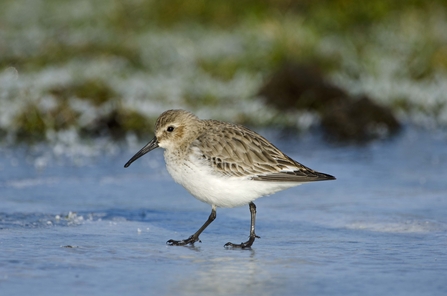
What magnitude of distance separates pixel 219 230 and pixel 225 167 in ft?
2.59

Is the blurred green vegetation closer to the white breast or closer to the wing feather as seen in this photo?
the wing feather

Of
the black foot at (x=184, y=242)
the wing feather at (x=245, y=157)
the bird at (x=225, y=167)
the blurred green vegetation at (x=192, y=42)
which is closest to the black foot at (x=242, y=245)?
the bird at (x=225, y=167)

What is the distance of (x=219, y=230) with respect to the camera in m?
6.66

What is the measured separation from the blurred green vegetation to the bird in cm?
506

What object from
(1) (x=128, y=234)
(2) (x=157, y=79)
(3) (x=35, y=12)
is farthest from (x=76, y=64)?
(1) (x=128, y=234)

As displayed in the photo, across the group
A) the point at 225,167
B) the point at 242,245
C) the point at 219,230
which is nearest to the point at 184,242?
the point at 242,245

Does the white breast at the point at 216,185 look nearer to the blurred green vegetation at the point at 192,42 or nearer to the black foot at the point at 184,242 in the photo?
the black foot at the point at 184,242

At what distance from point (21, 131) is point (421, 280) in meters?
7.58

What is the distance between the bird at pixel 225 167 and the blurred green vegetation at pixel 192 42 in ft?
16.6

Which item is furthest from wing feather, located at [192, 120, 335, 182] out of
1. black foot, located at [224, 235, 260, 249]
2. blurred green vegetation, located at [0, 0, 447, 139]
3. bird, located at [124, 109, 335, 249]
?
blurred green vegetation, located at [0, 0, 447, 139]

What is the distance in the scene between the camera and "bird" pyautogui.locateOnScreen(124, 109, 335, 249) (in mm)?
6020

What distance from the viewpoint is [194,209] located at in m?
7.55

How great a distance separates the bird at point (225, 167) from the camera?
6020 mm

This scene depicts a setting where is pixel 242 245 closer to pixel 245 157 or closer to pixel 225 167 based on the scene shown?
pixel 225 167
